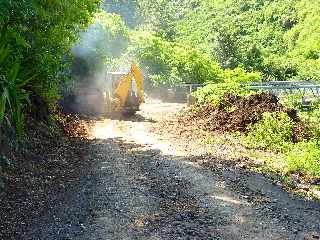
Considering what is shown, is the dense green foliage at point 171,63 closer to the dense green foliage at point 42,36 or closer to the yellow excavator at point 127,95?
the yellow excavator at point 127,95

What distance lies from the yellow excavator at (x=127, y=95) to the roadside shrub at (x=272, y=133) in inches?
307

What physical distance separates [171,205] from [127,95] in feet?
47.1

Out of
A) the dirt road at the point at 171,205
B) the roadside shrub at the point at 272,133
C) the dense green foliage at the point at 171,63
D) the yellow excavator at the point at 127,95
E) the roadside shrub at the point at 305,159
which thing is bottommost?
the dirt road at the point at 171,205

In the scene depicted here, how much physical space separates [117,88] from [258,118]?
7.89m

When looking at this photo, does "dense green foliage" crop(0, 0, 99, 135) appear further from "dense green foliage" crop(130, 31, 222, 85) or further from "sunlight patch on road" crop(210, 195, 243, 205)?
"dense green foliage" crop(130, 31, 222, 85)

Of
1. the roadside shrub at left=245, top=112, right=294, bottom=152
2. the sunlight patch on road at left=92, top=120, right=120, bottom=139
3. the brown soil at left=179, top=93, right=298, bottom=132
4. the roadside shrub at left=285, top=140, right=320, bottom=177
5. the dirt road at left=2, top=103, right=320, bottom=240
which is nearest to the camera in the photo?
the dirt road at left=2, top=103, right=320, bottom=240

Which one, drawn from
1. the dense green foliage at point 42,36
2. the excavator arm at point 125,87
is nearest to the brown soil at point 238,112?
the excavator arm at point 125,87

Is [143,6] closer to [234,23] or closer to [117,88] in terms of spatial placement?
[234,23]

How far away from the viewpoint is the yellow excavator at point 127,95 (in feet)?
76.6

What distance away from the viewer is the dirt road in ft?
26.8

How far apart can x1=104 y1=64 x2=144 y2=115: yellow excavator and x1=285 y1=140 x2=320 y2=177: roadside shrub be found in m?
10.2

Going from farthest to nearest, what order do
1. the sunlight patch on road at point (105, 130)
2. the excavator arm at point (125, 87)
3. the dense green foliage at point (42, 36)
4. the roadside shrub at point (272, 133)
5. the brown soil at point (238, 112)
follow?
1. the excavator arm at point (125, 87)
2. the brown soil at point (238, 112)
3. the sunlight patch on road at point (105, 130)
4. the roadside shrub at point (272, 133)
5. the dense green foliage at point (42, 36)

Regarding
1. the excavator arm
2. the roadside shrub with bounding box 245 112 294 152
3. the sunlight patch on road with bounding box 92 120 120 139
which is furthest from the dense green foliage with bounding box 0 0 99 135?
the excavator arm

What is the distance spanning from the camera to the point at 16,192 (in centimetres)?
981
